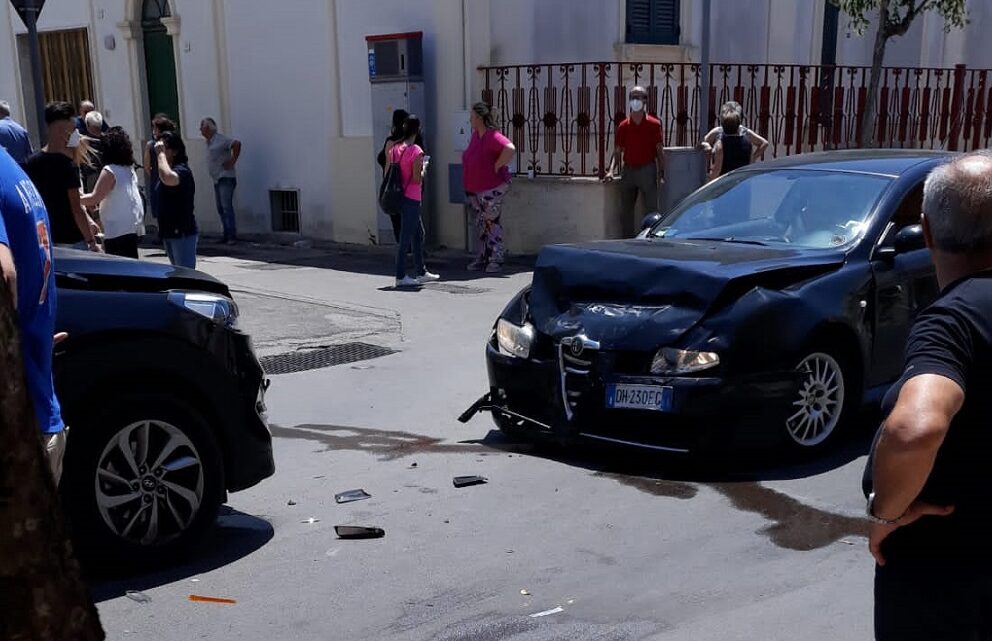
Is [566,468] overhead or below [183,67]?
below

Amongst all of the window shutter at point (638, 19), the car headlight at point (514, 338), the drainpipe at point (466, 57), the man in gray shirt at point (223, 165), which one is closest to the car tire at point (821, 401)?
the car headlight at point (514, 338)

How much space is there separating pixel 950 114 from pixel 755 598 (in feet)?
56.9

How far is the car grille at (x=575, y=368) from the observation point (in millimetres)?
5922

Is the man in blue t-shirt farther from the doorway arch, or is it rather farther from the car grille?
the doorway arch

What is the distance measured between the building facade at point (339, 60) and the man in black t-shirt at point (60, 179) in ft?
23.2

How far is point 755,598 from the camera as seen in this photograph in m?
4.46

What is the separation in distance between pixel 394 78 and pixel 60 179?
24.2ft

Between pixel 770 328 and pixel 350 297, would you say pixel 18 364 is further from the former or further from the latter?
pixel 350 297

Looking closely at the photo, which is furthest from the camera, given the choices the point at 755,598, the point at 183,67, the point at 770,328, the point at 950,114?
the point at 950,114

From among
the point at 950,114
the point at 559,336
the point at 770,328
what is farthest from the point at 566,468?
the point at 950,114

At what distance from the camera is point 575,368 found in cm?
598

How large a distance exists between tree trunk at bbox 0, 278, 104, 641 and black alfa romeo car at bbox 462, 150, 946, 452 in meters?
4.10

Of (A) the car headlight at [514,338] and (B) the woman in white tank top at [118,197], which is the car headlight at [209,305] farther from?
(B) the woman in white tank top at [118,197]

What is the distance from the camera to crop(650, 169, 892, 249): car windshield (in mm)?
6688
